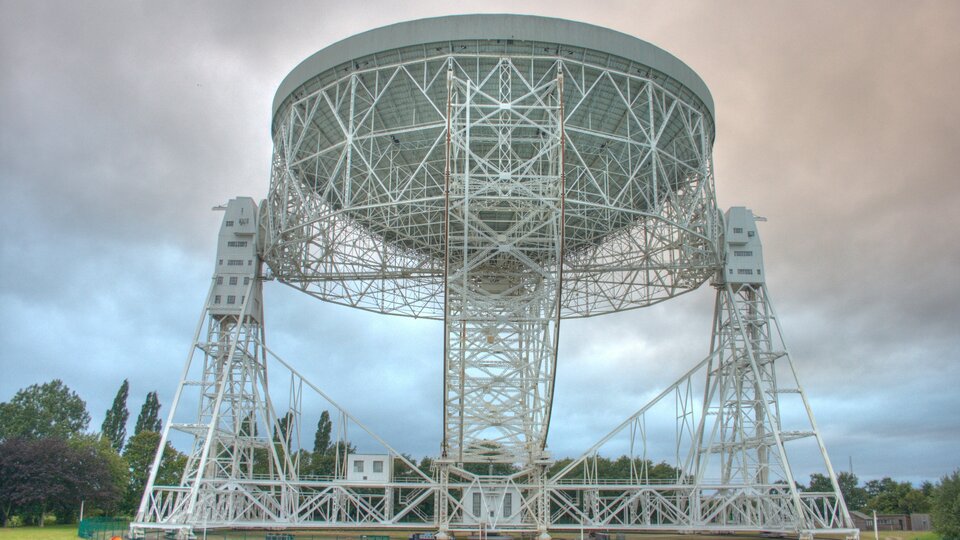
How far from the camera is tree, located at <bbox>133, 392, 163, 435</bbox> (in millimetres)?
74188

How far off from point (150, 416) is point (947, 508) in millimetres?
65220

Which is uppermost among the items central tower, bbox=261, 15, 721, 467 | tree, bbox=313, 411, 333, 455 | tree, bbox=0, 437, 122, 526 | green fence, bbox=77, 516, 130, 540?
central tower, bbox=261, 15, 721, 467

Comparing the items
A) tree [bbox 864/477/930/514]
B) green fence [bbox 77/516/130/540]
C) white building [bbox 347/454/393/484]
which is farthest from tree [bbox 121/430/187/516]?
tree [bbox 864/477/930/514]

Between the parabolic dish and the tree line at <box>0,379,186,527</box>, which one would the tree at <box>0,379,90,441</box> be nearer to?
the tree line at <box>0,379,186,527</box>

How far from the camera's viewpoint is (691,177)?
37594 millimetres

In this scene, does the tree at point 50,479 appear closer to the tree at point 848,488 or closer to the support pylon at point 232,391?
the support pylon at point 232,391

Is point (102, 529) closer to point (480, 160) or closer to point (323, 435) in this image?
point (480, 160)

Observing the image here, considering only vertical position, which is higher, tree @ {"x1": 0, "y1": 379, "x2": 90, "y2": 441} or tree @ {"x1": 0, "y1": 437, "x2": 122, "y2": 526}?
tree @ {"x1": 0, "y1": 379, "x2": 90, "y2": 441}

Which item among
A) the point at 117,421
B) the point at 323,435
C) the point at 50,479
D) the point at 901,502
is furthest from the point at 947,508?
the point at 117,421

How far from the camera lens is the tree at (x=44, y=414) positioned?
69.2 metres

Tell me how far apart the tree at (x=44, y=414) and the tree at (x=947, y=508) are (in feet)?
210

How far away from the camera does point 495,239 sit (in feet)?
107

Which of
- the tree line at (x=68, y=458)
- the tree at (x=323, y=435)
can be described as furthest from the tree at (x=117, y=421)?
the tree at (x=323, y=435)

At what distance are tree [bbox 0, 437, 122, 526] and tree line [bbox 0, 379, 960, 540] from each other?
0.18 feet
